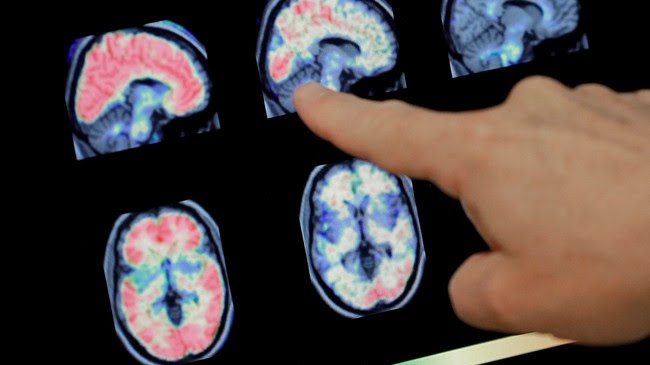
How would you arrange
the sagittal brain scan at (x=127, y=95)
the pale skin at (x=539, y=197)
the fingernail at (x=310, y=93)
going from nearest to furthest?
the pale skin at (x=539, y=197) < the fingernail at (x=310, y=93) < the sagittal brain scan at (x=127, y=95)

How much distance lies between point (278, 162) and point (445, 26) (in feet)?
1.64

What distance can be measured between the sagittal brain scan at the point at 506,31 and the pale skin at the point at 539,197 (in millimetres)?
1068

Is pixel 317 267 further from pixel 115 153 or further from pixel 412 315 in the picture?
pixel 115 153

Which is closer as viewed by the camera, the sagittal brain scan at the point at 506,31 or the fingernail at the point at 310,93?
the fingernail at the point at 310,93

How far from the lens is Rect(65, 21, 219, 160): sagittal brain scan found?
1514 mm

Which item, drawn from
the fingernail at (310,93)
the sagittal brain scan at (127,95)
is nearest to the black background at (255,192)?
the sagittal brain scan at (127,95)

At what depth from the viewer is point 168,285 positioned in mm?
1532

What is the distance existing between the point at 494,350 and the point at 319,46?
83 centimetres

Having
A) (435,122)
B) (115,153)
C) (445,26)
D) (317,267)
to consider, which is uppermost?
(445,26)

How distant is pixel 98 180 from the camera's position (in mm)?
1521

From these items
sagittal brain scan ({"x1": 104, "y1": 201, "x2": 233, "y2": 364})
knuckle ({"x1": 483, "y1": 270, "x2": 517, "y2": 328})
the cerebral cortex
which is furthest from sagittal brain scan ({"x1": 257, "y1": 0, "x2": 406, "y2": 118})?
knuckle ({"x1": 483, "y1": 270, "x2": 517, "y2": 328})

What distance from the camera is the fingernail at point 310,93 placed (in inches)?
20.8

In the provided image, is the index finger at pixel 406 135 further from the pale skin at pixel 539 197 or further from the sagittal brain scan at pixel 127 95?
the sagittal brain scan at pixel 127 95

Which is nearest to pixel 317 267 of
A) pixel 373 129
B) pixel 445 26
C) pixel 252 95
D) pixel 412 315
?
pixel 412 315
